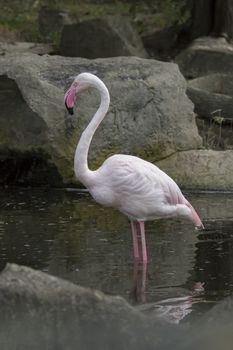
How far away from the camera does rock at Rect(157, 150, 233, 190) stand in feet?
29.6

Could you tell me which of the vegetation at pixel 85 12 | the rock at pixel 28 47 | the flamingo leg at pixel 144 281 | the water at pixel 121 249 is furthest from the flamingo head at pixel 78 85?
the vegetation at pixel 85 12

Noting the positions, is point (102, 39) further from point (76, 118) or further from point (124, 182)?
point (124, 182)

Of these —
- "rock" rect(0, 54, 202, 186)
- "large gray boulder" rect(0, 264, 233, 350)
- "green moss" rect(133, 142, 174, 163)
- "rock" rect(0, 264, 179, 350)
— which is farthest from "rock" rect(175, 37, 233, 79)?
"rock" rect(0, 264, 179, 350)

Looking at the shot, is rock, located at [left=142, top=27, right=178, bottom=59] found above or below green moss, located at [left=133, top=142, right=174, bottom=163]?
below

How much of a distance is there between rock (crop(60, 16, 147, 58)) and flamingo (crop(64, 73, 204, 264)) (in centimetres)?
662

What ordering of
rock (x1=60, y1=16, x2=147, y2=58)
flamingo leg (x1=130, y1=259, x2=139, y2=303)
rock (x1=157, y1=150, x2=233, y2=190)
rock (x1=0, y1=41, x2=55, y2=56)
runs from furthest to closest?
rock (x1=0, y1=41, x2=55, y2=56) < rock (x1=60, y1=16, x2=147, y2=58) < rock (x1=157, y1=150, x2=233, y2=190) < flamingo leg (x1=130, y1=259, x2=139, y2=303)

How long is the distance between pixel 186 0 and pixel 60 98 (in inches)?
272

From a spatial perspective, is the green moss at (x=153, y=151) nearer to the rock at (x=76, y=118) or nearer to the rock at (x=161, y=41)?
the rock at (x=76, y=118)

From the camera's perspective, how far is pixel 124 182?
661cm

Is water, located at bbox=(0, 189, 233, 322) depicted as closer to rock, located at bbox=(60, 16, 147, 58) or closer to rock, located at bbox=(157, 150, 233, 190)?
rock, located at bbox=(157, 150, 233, 190)

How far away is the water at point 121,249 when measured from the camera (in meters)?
5.95

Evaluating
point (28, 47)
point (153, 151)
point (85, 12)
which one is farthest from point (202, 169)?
point (85, 12)

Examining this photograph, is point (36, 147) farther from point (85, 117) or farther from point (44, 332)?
point (44, 332)

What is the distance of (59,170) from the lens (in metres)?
9.09
